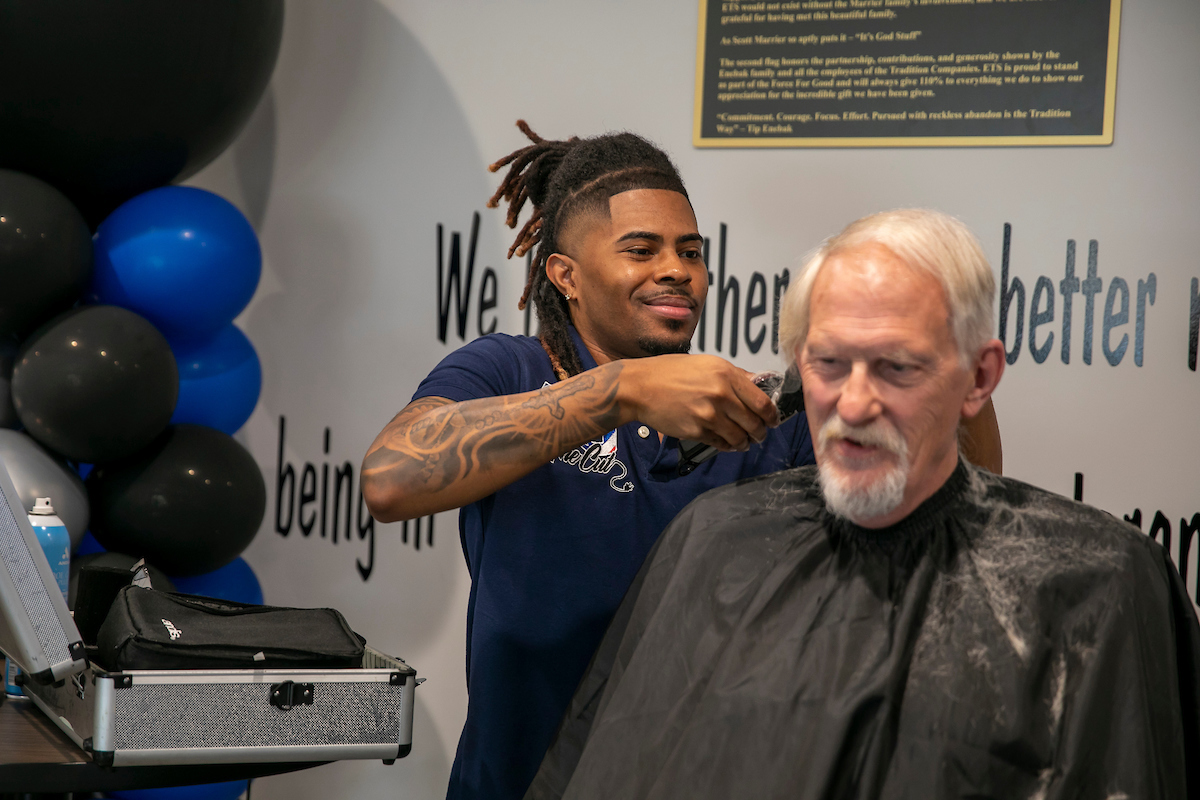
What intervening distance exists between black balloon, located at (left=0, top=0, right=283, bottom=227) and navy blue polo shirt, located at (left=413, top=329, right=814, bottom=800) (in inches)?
45.5

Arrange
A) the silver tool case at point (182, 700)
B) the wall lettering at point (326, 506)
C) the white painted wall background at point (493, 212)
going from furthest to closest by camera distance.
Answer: the wall lettering at point (326, 506), the white painted wall background at point (493, 212), the silver tool case at point (182, 700)

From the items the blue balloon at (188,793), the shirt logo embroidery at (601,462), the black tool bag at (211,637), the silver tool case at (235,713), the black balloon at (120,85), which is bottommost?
the blue balloon at (188,793)

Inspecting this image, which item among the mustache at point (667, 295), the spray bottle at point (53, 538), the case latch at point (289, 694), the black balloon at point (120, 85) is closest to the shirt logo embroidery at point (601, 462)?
the mustache at point (667, 295)

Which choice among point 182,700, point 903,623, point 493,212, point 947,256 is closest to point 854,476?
point 903,623

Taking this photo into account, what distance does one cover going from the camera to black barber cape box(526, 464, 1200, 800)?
1.13 metres

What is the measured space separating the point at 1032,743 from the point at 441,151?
232 centimetres

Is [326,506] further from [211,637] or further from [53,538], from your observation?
[211,637]

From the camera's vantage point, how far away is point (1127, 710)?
1.13 metres

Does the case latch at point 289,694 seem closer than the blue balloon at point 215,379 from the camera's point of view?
Yes

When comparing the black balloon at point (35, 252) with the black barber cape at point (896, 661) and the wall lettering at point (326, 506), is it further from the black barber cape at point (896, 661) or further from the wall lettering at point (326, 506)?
the black barber cape at point (896, 661)

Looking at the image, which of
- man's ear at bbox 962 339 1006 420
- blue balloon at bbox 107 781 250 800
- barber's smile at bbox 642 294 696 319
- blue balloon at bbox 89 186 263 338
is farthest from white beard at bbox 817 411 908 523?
blue balloon at bbox 107 781 250 800

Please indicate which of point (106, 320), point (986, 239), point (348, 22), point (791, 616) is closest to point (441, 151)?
point (348, 22)

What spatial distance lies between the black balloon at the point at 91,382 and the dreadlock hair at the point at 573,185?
0.91 metres

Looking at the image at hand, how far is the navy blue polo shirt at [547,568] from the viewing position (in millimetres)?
1659
